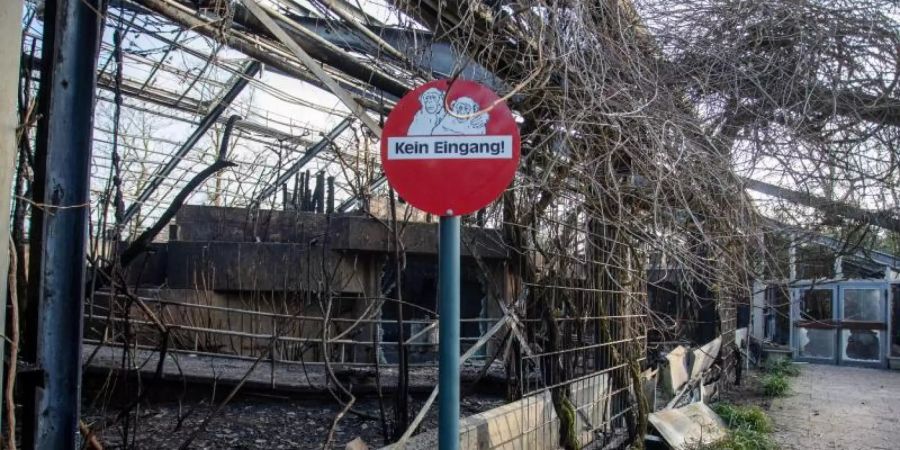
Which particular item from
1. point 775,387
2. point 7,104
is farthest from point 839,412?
point 7,104

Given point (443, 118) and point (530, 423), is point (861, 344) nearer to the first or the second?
point (530, 423)

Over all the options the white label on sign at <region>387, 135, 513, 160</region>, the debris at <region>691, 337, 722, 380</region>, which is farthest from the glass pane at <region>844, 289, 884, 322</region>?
the white label on sign at <region>387, 135, 513, 160</region>

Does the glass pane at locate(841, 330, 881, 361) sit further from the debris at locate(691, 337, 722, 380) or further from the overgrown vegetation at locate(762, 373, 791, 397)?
the debris at locate(691, 337, 722, 380)

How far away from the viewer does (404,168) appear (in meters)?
2.46

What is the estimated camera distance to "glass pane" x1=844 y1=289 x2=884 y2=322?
52.8 ft

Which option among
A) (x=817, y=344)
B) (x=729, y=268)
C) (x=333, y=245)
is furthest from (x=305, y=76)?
(x=817, y=344)

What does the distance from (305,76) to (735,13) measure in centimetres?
357

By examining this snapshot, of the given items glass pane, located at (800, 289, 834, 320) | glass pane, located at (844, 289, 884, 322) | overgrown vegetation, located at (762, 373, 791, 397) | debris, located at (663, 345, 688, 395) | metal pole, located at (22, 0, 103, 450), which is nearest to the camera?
metal pole, located at (22, 0, 103, 450)

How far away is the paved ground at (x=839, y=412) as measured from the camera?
25.0 feet

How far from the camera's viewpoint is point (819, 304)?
1745 cm

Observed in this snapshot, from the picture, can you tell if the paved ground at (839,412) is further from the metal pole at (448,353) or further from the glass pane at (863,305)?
the metal pole at (448,353)

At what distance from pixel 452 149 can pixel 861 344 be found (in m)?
17.8

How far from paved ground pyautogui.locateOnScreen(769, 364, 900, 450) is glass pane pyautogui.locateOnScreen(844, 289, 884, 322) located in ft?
7.80

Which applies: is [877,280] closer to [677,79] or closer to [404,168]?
[677,79]
